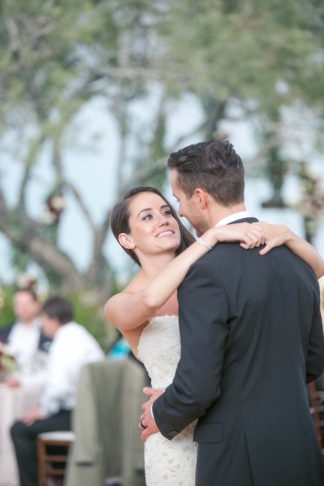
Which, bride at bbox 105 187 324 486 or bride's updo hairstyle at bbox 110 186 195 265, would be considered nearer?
bride at bbox 105 187 324 486

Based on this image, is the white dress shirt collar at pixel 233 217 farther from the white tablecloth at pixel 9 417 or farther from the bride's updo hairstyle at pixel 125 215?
the white tablecloth at pixel 9 417

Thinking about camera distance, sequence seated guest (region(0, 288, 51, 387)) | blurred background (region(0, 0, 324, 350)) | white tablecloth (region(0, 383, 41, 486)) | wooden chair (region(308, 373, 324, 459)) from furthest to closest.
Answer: blurred background (region(0, 0, 324, 350)) < seated guest (region(0, 288, 51, 387)) < white tablecloth (region(0, 383, 41, 486)) < wooden chair (region(308, 373, 324, 459))

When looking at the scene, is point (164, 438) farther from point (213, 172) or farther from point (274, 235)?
point (213, 172)

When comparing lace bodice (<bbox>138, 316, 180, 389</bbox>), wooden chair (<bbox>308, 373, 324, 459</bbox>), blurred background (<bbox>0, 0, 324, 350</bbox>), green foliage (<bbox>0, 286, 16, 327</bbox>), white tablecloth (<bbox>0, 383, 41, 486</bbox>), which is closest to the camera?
lace bodice (<bbox>138, 316, 180, 389</bbox>)

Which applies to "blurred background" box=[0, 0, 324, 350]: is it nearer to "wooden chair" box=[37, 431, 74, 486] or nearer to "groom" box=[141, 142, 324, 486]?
"wooden chair" box=[37, 431, 74, 486]

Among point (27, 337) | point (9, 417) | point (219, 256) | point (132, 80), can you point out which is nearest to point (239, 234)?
point (219, 256)

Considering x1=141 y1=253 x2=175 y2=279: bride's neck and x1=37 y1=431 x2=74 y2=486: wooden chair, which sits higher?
x1=141 y1=253 x2=175 y2=279: bride's neck

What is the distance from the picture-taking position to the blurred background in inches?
586

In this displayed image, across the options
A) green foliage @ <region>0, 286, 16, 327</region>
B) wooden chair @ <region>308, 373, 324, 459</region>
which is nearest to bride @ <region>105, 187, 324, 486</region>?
wooden chair @ <region>308, 373, 324, 459</region>

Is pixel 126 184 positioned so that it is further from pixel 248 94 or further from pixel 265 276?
pixel 265 276

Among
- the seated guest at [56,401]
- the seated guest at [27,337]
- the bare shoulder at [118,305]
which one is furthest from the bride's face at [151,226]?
the seated guest at [27,337]

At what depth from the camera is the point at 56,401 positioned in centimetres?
598

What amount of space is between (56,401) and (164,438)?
3512 millimetres

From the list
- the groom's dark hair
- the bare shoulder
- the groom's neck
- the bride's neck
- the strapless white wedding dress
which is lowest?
the strapless white wedding dress
